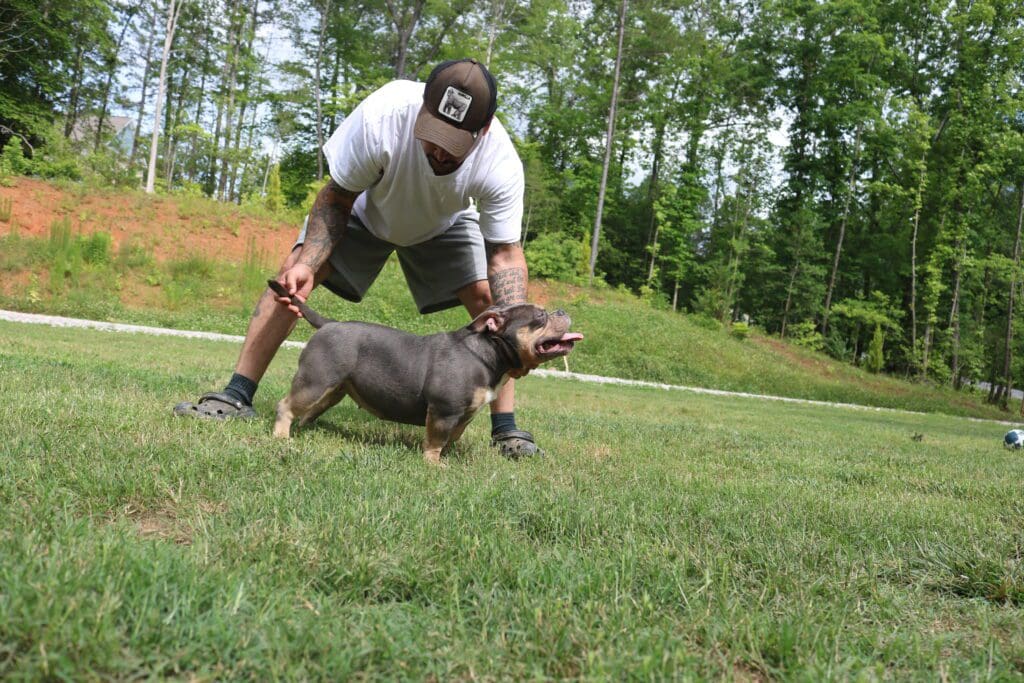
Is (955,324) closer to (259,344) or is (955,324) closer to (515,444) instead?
(515,444)

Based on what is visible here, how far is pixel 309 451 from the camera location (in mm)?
3826

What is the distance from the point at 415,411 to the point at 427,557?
2.06 meters

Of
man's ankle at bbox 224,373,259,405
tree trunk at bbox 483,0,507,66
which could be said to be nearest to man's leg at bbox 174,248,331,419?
man's ankle at bbox 224,373,259,405

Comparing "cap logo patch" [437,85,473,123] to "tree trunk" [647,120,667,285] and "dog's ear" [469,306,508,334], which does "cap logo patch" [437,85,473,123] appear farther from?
"tree trunk" [647,120,667,285]

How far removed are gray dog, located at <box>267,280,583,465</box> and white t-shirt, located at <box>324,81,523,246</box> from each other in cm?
82

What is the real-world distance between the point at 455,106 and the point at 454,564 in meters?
2.64

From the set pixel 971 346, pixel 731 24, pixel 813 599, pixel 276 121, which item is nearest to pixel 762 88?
pixel 731 24

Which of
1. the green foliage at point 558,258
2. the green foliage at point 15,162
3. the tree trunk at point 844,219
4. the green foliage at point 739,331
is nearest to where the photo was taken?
the green foliage at point 15,162

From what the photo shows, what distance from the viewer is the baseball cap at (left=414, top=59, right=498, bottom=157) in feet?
12.8

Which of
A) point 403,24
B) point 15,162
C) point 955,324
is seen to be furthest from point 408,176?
point 955,324

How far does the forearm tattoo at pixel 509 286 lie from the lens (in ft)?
15.8

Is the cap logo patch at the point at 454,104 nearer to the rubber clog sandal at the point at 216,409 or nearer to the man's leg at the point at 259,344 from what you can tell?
the man's leg at the point at 259,344

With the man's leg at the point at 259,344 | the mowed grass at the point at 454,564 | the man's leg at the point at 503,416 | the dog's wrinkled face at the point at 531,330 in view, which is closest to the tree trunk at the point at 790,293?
the mowed grass at the point at 454,564

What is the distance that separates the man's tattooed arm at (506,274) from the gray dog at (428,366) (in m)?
0.48
